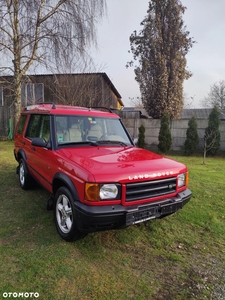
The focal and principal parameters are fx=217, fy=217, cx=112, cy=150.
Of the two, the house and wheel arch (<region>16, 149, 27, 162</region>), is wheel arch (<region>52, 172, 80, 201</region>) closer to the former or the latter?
wheel arch (<region>16, 149, 27, 162</region>)

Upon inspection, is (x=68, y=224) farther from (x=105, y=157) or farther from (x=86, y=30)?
(x=86, y=30)

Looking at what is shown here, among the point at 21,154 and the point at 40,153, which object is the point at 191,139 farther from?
the point at 40,153

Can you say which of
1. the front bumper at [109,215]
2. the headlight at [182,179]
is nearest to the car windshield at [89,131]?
the headlight at [182,179]

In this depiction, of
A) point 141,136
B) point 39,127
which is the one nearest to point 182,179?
point 39,127

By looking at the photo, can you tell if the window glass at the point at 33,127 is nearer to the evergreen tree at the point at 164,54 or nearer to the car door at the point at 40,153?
the car door at the point at 40,153

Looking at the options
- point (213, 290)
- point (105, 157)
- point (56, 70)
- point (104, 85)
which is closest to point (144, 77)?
point (104, 85)

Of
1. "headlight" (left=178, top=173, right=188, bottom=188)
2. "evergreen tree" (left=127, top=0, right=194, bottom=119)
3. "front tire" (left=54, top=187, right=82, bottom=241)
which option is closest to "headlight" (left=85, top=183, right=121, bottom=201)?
"front tire" (left=54, top=187, right=82, bottom=241)

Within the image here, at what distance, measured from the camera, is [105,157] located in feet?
9.68

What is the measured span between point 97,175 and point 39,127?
7.24 ft

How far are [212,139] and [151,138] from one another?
11.7 feet

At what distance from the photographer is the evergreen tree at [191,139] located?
12195mm

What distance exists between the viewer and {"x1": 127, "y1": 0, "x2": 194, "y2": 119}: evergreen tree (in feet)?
51.5

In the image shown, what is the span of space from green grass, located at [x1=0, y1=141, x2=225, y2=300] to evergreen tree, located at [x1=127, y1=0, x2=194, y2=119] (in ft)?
42.6

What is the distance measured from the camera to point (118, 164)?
107 inches
